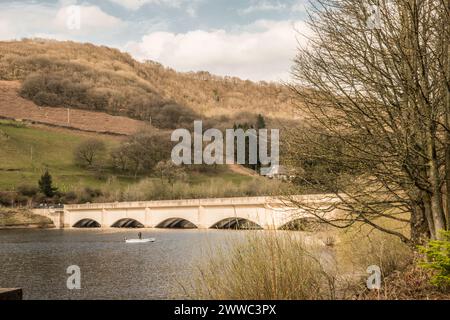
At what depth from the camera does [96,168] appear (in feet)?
420

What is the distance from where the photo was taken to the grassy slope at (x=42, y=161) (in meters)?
111

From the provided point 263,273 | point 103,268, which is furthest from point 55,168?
point 263,273

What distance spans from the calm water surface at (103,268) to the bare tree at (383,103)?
18.7ft

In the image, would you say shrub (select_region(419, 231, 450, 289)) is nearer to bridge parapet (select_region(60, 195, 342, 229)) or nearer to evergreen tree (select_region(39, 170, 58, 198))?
bridge parapet (select_region(60, 195, 342, 229))

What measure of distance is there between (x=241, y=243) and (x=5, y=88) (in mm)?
203427

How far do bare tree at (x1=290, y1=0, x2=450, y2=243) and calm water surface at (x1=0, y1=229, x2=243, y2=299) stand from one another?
5.71 m

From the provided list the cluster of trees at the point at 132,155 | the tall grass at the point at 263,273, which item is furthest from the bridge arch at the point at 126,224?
the tall grass at the point at 263,273

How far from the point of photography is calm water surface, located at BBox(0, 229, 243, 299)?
24.7 metres

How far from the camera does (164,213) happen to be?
250 feet
